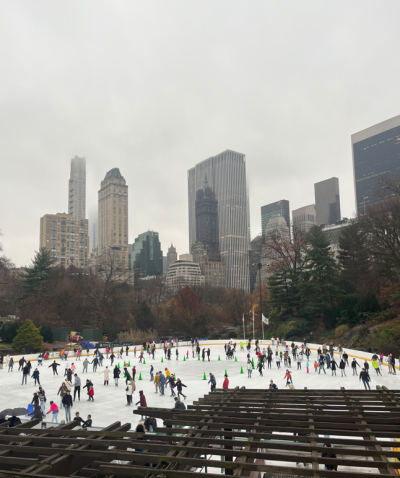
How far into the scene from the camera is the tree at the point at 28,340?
43.9m

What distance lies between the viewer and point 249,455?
618 centimetres

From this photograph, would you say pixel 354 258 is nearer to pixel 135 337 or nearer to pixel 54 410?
pixel 135 337

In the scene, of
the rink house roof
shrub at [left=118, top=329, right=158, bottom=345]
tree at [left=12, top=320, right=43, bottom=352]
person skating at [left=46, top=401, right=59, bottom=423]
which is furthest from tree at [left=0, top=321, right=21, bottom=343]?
the rink house roof

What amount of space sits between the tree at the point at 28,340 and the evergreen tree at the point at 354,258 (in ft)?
138

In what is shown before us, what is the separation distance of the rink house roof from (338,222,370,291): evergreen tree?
47231 mm

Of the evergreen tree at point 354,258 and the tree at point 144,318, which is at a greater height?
the evergreen tree at point 354,258

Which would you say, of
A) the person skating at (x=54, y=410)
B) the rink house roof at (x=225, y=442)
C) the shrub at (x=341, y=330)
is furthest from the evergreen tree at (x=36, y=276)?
the rink house roof at (x=225, y=442)

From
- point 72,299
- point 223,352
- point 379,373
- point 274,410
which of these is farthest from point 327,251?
point 274,410

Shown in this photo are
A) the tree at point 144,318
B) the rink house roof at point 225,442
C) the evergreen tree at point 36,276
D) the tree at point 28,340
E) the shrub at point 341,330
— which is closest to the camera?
the rink house roof at point 225,442

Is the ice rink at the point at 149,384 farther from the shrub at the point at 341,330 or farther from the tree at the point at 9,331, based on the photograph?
the tree at the point at 9,331

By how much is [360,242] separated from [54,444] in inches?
2280

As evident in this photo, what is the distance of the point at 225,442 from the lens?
6598mm

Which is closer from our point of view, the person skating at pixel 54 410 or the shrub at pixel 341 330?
the person skating at pixel 54 410

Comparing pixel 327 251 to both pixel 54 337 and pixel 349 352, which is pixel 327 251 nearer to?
pixel 349 352
